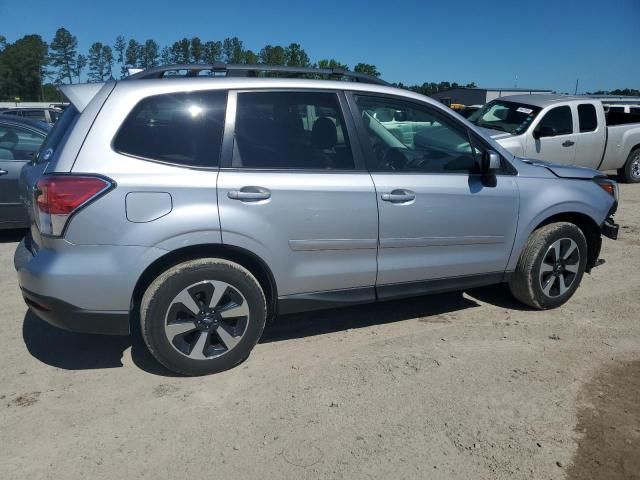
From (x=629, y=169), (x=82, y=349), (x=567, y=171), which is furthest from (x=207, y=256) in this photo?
(x=629, y=169)

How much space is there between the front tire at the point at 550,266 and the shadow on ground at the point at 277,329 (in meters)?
0.27

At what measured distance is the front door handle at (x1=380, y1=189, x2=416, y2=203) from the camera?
3.58 m

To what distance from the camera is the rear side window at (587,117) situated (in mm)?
9844

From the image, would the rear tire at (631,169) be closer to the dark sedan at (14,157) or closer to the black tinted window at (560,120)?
the black tinted window at (560,120)

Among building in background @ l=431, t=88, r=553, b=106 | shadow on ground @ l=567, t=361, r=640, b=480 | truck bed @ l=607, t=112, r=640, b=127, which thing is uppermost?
building in background @ l=431, t=88, r=553, b=106

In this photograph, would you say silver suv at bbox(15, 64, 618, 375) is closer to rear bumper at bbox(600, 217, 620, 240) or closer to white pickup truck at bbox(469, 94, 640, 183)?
rear bumper at bbox(600, 217, 620, 240)

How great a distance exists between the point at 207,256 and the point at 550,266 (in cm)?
282

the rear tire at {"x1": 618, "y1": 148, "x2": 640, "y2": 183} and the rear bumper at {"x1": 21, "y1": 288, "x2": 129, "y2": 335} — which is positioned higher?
the rear tire at {"x1": 618, "y1": 148, "x2": 640, "y2": 183}

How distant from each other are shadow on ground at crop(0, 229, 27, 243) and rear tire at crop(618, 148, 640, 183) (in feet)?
37.8

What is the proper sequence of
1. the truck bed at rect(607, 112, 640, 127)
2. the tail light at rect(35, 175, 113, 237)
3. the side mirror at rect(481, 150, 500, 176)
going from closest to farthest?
1. the tail light at rect(35, 175, 113, 237)
2. the side mirror at rect(481, 150, 500, 176)
3. the truck bed at rect(607, 112, 640, 127)

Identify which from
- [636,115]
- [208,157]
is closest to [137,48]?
[636,115]

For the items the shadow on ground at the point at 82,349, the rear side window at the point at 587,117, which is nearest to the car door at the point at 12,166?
the shadow on ground at the point at 82,349

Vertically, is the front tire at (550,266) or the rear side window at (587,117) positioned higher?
the rear side window at (587,117)

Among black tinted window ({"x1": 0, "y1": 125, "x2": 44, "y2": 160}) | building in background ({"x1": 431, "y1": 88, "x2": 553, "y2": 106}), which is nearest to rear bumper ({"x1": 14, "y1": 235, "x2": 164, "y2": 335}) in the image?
black tinted window ({"x1": 0, "y1": 125, "x2": 44, "y2": 160})
